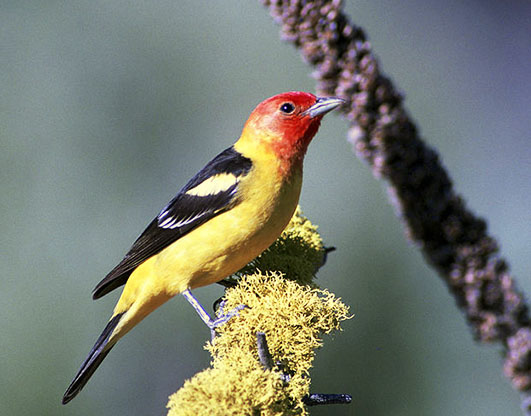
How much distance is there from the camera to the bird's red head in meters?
3.20

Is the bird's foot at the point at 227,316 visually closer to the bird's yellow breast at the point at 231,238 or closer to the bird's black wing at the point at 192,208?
the bird's yellow breast at the point at 231,238

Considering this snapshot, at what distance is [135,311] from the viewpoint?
10.4 feet

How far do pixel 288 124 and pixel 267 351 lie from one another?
1.34 metres

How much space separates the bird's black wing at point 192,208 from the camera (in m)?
3.13

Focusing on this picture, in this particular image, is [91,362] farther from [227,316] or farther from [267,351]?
[267,351]

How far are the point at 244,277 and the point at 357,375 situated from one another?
7.37 feet

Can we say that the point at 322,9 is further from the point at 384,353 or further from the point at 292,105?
the point at 384,353

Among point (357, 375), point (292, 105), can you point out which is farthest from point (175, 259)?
point (357, 375)

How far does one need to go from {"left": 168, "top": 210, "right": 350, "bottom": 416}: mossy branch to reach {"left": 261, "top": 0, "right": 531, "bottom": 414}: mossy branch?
23.5 inches

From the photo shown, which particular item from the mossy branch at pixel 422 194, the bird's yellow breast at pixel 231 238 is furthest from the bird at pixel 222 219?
the mossy branch at pixel 422 194

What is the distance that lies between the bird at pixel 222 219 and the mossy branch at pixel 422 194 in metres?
0.16

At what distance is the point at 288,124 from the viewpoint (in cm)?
322

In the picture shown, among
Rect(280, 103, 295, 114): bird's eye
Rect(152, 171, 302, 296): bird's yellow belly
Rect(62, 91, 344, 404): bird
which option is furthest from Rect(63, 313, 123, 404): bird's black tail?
Rect(280, 103, 295, 114): bird's eye

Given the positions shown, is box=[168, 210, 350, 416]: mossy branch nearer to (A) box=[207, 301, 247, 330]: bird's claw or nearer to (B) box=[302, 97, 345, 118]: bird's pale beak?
(A) box=[207, 301, 247, 330]: bird's claw
